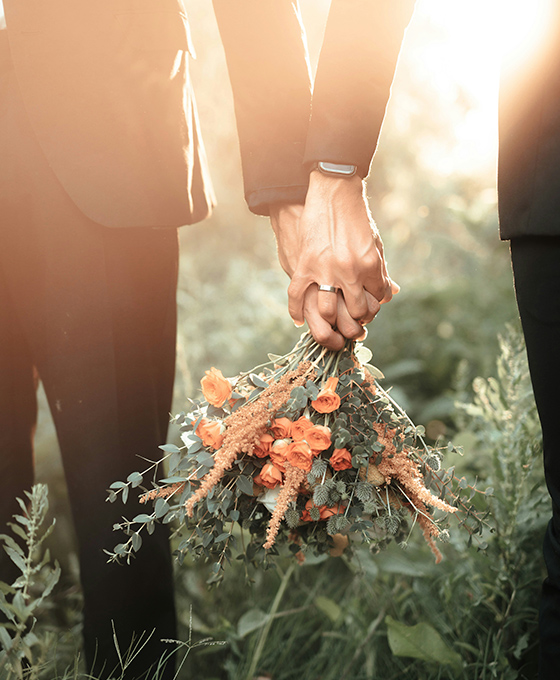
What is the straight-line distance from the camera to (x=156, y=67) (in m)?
1.28

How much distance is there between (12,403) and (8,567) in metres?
0.41

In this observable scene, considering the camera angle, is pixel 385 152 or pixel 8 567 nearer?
pixel 8 567

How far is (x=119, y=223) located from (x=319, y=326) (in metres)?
0.46

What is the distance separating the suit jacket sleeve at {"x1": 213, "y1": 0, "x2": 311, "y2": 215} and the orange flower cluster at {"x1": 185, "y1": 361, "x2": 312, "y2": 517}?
1.43ft

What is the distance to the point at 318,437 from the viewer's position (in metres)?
1.06

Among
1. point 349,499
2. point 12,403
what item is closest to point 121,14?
point 12,403

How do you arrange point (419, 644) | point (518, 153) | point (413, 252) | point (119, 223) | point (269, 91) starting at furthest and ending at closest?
1. point (413, 252)
2. point (419, 644)
3. point (269, 91)
4. point (119, 223)
5. point (518, 153)

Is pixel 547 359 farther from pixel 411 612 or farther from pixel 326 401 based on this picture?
pixel 411 612

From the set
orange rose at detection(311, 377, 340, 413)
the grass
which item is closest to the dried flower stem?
orange rose at detection(311, 377, 340, 413)

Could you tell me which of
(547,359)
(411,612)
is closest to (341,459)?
(547,359)

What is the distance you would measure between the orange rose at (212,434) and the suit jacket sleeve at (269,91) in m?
0.52

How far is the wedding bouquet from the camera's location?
3.48 feet

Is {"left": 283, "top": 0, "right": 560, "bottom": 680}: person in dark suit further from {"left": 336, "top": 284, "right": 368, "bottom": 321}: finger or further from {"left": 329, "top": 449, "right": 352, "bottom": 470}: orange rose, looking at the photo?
{"left": 329, "top": 449, "right": 352, "bottom": 470}: orange rose

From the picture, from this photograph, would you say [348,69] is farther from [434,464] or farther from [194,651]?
[194,651]
